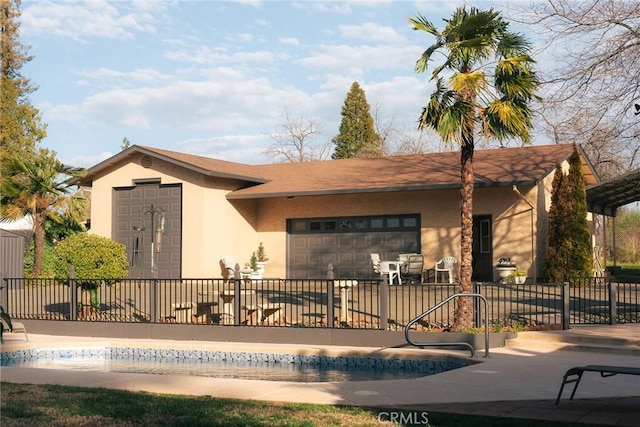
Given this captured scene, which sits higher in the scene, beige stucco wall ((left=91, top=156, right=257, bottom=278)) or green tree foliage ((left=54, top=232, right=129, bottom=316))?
beige stucco wall ((left=91, top=156, right=257, bottom=278))

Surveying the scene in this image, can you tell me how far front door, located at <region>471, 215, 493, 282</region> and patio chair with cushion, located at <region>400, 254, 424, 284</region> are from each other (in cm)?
191

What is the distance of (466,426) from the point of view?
6.95 metres

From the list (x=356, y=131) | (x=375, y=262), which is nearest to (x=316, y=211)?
(x=375, y=262)

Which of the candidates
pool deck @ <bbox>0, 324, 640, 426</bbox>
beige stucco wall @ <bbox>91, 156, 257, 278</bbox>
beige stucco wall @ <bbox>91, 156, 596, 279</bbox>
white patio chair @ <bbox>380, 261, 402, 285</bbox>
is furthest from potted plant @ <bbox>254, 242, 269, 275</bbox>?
pool deck @ <bbox>0, 324, 640, 426</bbox>

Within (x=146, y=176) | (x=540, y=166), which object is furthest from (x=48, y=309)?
(x=540, y=166)

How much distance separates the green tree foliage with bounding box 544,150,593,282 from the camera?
21.7m

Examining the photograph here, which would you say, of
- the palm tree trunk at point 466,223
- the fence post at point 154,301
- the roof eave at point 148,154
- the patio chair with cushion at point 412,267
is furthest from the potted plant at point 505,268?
the fence post at point 154,301

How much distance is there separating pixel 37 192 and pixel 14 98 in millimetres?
17563

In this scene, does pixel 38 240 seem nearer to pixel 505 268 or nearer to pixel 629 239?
pixel 505 268

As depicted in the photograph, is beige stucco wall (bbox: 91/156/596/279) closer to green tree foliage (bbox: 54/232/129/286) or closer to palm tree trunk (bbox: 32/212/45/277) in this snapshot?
palm tree trunk (bbox: 32/212/45/277)

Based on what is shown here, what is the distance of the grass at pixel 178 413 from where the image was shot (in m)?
7.07

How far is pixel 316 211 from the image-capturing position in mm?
26734

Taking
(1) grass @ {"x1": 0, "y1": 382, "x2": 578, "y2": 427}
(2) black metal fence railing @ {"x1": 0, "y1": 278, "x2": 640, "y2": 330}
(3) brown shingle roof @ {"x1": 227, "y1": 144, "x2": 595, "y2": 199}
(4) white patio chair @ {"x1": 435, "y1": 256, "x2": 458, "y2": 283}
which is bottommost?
(1) grass @ {"x1": 0, "y1": 382, "x2": 578, "y2": 427}

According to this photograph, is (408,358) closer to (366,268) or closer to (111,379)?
(111,379)
